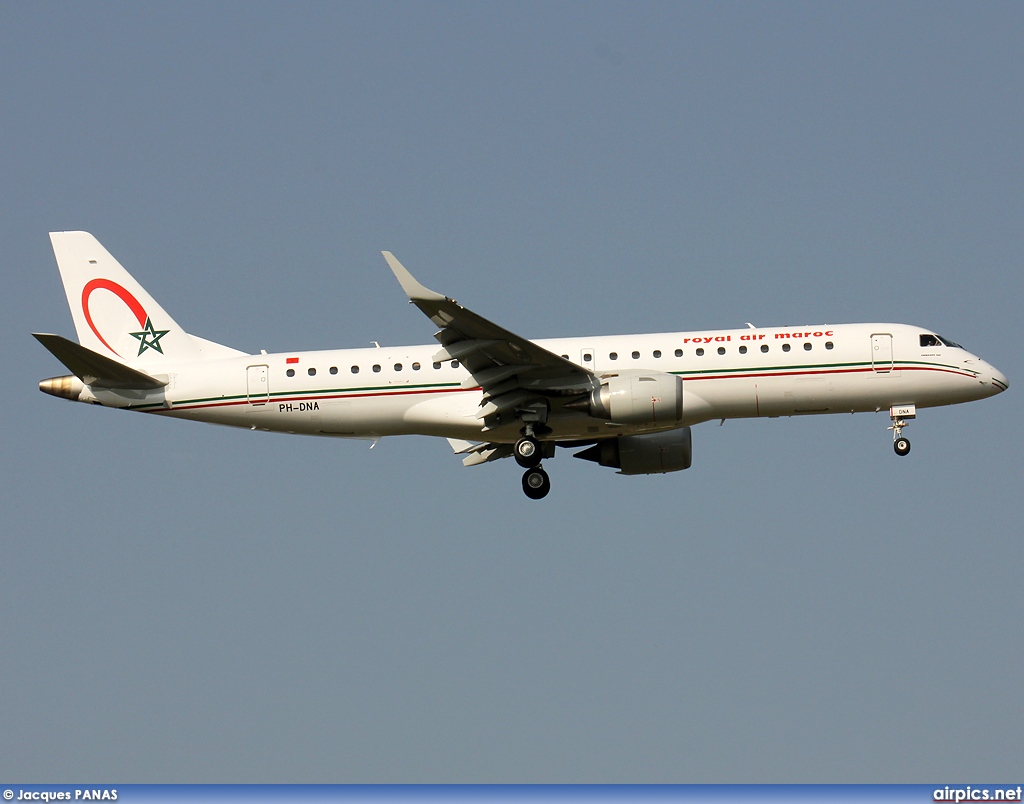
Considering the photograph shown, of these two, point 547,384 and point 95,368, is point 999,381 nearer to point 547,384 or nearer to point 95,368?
point 547,384

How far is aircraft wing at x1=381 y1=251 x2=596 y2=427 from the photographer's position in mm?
33812

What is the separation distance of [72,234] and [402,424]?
11.7 meters

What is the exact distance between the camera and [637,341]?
37.2m

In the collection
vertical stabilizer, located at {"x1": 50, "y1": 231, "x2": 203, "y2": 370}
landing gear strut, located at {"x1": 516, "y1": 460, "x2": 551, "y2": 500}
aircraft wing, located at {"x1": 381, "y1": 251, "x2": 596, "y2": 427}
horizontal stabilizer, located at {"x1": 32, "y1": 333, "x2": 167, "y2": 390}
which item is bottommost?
landing gear strut, located at {"x1": 516, "y1": 460, "x2": 551, "y2": 500}

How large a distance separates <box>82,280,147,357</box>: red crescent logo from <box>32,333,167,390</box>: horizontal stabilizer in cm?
256

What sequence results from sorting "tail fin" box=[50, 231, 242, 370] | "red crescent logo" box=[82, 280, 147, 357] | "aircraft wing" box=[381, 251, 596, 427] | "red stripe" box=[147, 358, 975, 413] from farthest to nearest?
"red crescent logo" box=[82, 280, 147, 357]
"tail fin" box=[50, 231, 242, 370]
"red stripe" box=[147, 358, 975, 413]
"aircraft wing" box=[381, 251, 596, 427]

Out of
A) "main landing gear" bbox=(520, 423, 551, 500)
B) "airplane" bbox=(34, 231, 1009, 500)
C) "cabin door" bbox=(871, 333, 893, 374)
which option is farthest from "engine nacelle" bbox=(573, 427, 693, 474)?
"cabin door" bbox=(871, 333, 893, 374)

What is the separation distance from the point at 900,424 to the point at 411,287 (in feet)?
46.5

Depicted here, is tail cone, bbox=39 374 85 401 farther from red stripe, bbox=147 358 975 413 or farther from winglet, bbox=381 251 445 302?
winglet, bbox=381 251 445 302

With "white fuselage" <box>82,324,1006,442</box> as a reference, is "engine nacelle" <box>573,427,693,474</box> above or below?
below

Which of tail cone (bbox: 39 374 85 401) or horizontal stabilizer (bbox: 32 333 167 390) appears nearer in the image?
horizontal stabilizer (bbox: 32 333 167 390)

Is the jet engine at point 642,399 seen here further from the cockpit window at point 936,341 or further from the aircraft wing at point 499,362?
the cockpit window at point 936,341

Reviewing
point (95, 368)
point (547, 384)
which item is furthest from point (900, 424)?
point (95, 368)

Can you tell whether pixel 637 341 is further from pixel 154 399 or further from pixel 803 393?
pixel 154 399
